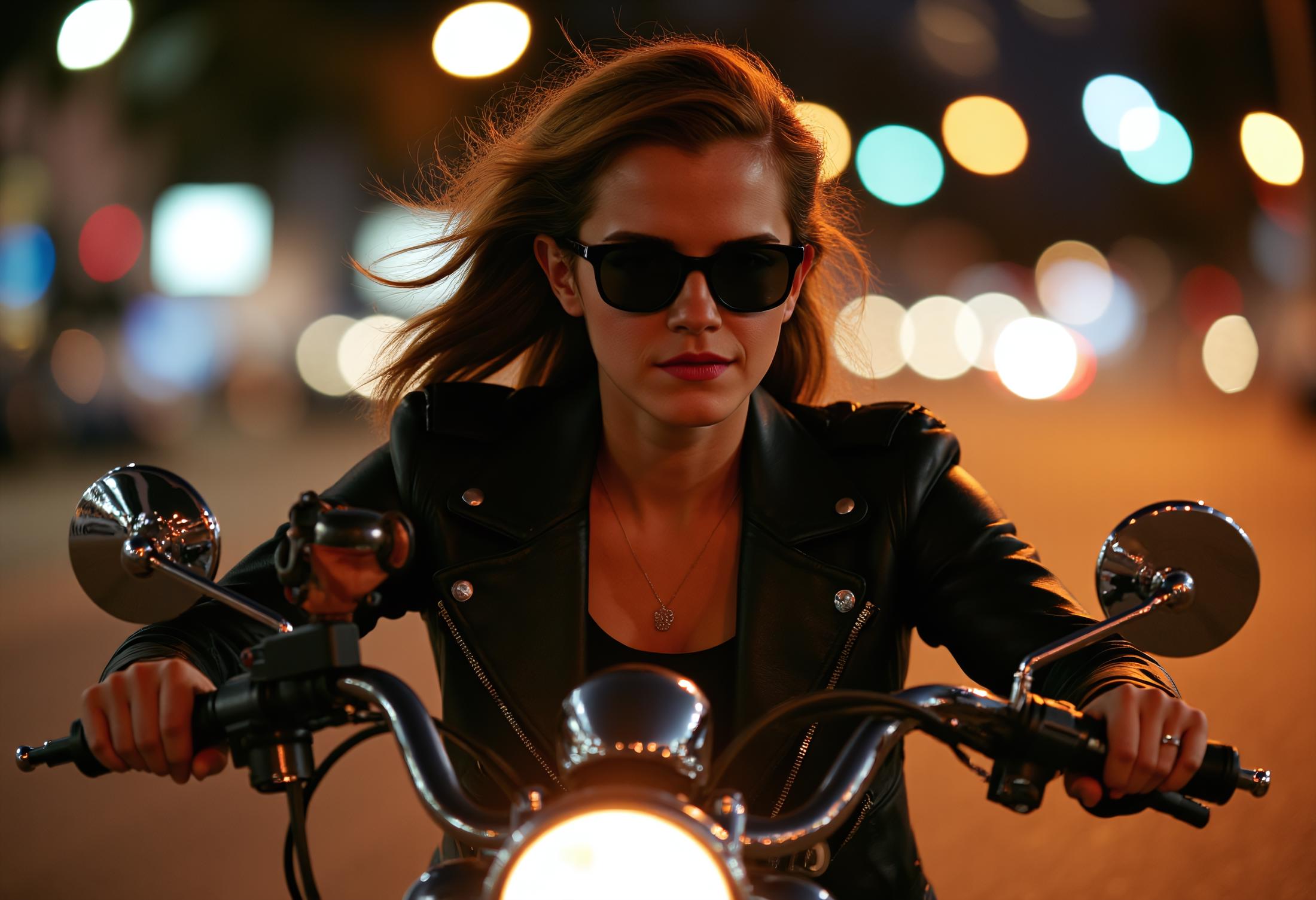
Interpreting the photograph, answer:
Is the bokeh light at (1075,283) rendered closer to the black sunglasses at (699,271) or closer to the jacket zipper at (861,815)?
the black sunglasses at (699,271)

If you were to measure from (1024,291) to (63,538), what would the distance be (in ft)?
183

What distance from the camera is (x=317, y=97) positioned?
24688 mm

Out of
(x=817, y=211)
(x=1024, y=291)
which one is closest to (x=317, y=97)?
(x=817, y=211)

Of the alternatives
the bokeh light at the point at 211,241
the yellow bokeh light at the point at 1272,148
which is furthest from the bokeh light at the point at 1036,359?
the bokeh light at the point at 211,241

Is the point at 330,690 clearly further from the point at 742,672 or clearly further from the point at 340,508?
the point at 742,672

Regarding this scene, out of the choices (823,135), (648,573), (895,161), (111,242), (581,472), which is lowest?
(648,573)

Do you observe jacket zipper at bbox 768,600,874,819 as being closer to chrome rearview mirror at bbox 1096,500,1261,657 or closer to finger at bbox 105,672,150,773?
chrome rearview mirror at bbox 1096,500,1261,657

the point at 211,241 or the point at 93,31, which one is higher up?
the point at 211,241

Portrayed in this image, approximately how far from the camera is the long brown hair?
2617 mm

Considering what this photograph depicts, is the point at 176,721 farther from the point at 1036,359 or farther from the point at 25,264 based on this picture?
the point at 1036,359

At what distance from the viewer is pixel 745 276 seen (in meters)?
2.35

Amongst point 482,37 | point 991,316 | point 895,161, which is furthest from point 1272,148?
point 991,316

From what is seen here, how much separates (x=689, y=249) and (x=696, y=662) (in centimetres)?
75

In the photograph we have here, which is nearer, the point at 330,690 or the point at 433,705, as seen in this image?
the point at 330,690
